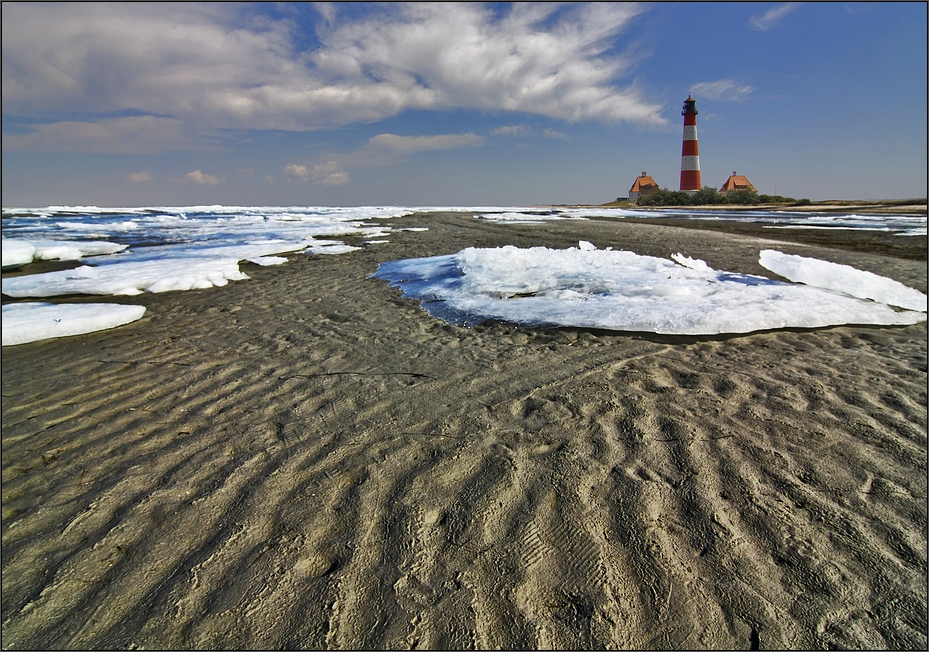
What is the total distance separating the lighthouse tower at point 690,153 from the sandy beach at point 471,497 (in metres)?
56.1

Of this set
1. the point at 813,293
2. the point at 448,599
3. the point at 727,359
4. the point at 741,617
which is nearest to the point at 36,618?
the point at 448,599

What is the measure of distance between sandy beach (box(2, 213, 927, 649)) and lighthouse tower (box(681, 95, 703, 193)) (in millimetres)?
56059

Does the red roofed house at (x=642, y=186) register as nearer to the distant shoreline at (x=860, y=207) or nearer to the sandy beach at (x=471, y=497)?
the distant shoreline at (x=860, y=207)

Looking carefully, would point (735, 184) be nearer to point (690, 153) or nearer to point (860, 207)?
point (690, 153)

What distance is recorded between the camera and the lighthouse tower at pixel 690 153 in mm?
53250

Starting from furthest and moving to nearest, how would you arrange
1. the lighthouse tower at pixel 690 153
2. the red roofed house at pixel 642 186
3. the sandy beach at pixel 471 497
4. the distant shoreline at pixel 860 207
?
the red roofed house at pixel 642 186 → the lighthouse tower at pixel 690 153 → the distant shoreline at pixel 860 207 → the sandy beach at pixel 471 497

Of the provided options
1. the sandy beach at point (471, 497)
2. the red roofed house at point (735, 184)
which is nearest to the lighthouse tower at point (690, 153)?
the red roofed house at point (735, 184)

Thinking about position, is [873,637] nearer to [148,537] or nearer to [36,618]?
[148,537]

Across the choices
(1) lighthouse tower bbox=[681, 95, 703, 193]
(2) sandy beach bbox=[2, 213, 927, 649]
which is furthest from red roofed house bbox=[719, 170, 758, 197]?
(2) sandy beach bbox=[2, 213, 927, 649]

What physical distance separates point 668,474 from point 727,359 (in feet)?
6.67

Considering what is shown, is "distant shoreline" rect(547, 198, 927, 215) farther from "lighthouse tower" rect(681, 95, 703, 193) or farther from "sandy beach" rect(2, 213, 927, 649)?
"sandy beach" rect(2, 213, 927, 649)

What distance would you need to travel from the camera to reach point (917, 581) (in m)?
1.79

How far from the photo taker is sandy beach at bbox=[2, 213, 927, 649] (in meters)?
1.66

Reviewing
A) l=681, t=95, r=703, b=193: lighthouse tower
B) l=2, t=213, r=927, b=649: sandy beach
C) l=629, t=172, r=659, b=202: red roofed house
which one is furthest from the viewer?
l=629, t=172, r=659, b=202: red roofed house
